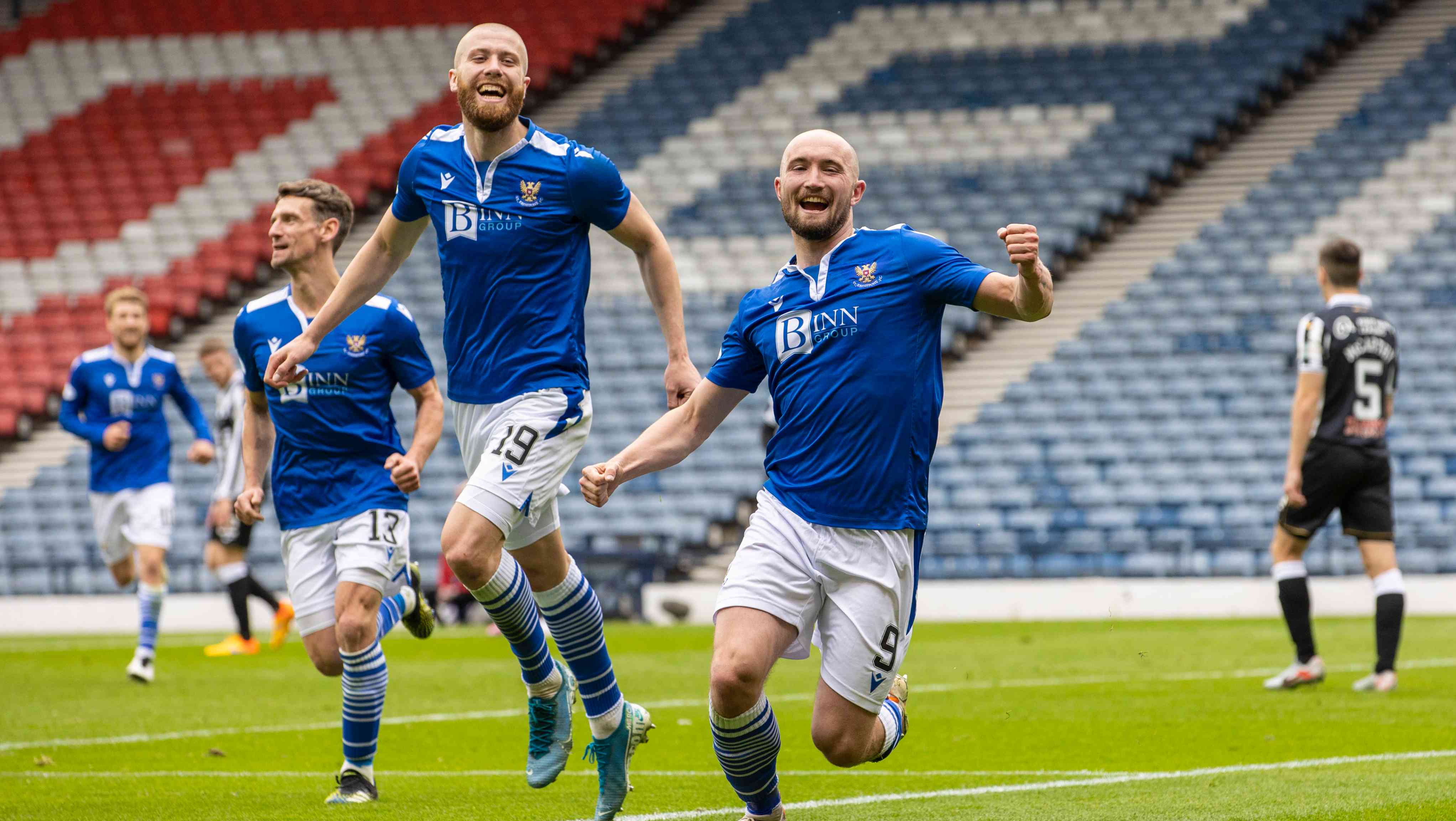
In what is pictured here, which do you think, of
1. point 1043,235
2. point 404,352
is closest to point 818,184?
point 404,352

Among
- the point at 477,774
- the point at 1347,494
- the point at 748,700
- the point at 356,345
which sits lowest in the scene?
the point at 477,774

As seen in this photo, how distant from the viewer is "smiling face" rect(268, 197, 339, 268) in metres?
6.30

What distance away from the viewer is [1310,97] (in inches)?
901

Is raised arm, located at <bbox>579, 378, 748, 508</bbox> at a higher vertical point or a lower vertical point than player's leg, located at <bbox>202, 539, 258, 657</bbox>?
higher

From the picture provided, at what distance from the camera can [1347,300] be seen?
885 cm

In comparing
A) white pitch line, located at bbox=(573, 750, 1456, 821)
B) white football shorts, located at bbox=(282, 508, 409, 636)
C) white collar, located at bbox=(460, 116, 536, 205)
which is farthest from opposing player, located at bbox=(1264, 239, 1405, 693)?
white collar, located at bbox=(460, 116, 536, 205)

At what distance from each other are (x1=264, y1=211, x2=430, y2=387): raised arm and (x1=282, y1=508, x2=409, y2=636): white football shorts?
0.83m

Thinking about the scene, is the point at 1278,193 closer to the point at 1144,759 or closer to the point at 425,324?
the point at 425,324

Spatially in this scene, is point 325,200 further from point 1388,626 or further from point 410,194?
point 1388,626

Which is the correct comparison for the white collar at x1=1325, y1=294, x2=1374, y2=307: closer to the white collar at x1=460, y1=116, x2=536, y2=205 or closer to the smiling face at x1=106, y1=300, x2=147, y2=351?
the white collar at x1=460, y1=116, x2=536, y2=205

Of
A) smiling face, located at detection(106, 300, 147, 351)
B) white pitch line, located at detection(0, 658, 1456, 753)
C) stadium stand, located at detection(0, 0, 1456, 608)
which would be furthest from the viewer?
stadium stand, located at detection(0, 0, 1456, 608)

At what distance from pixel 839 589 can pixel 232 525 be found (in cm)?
843

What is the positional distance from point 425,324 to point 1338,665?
13904mm

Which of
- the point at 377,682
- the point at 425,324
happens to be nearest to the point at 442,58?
the point at 425,324
